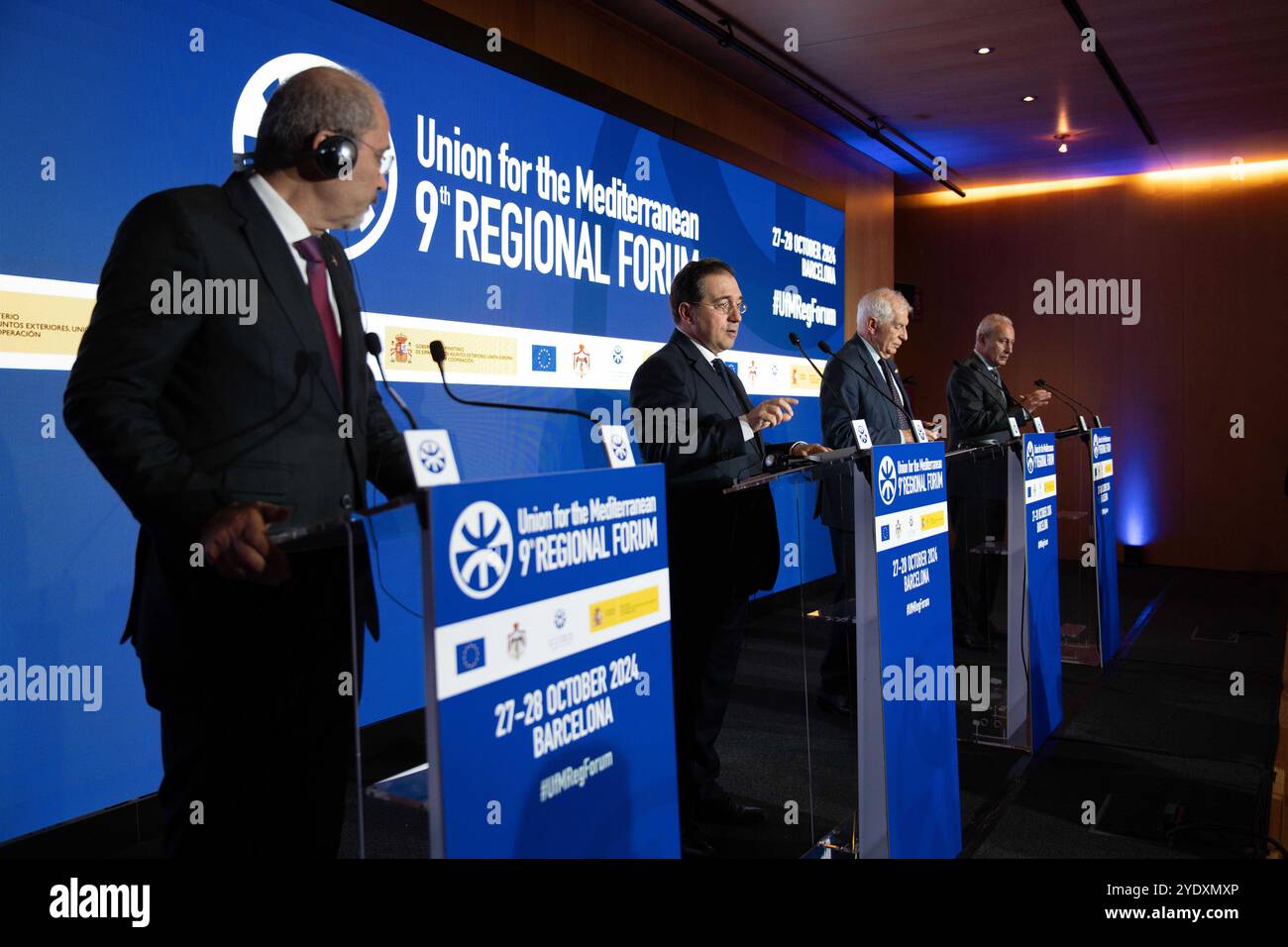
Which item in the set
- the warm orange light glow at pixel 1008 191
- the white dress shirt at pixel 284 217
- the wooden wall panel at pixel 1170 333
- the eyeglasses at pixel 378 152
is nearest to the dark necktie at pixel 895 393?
the eyeglasses at pixel 378 152

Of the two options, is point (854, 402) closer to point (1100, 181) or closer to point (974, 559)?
point (974, 559)

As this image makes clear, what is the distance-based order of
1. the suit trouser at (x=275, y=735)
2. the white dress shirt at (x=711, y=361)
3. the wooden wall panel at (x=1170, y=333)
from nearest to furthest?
the suit trouser at (x=275, y=735) → the white dress shirt at (x=711, y=361) → the wooden wall panel at (x=1170, y=333)

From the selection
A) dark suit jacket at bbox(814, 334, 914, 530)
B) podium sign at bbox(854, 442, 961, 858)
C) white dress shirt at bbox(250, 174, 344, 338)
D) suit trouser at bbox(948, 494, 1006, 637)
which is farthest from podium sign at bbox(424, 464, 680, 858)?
dark suit jacket at bbox(814, 334, 914, 530)

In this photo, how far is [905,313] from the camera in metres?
4.50

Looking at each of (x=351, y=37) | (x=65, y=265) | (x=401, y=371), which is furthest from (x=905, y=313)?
(x=65, y=265)

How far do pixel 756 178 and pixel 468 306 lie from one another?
3066mm

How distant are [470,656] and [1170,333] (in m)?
9.23

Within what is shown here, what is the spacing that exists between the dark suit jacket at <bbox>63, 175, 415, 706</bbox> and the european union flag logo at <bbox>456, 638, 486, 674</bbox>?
15 centimetres

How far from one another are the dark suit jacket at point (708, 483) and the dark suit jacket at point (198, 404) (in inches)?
52.6

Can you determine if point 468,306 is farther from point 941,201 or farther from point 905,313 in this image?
point 941,201

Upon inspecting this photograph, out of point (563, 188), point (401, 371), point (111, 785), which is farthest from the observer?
point (563, 188)

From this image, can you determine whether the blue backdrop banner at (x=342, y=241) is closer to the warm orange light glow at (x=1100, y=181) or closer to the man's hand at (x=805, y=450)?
the man's hand at (x=805, y=450)

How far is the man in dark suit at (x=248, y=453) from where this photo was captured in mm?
1386
